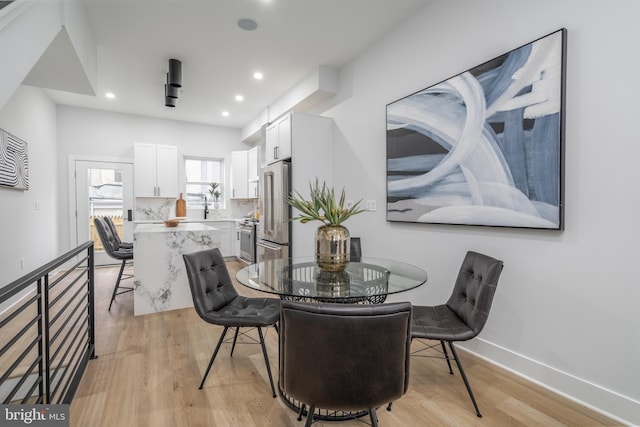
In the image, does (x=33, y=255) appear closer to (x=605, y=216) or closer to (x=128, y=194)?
(x=128, y=194)

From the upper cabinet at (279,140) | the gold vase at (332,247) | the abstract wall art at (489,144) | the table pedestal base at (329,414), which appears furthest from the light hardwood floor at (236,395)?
the upper cabinet at (279,140)

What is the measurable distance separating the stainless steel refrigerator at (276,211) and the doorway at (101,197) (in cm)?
304

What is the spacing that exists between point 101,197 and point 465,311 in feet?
20.4

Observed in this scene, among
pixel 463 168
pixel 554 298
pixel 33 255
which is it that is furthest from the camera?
pixel 33 255

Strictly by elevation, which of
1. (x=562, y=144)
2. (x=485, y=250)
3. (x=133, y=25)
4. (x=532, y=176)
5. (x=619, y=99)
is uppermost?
(x=133, y=25)

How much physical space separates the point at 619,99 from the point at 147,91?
5.32 meters

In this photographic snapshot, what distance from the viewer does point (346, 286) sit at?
5.92ft

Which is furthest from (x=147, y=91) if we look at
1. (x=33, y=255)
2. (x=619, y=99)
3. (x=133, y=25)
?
Answer: (x=619, y=99)

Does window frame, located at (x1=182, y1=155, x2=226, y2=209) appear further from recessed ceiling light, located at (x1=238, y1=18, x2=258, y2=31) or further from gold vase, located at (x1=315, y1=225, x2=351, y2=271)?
gold vase, located at (x1=315, y1=225, x2=351, y2=271)

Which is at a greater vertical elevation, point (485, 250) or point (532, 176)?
point (532, 176)

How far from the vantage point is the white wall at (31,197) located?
11.3ft

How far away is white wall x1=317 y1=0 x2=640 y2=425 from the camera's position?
1660 millimetres

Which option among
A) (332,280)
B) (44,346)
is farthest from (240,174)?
(332,280)

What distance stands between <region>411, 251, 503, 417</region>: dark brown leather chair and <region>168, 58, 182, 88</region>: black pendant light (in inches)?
140
